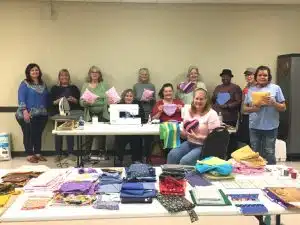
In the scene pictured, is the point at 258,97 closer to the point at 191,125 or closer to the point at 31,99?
the point at 191,125

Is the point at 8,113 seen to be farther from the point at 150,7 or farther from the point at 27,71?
the point at 150,7

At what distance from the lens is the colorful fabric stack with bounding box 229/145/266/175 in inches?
104

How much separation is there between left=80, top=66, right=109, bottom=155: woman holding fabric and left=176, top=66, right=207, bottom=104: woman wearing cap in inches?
49.7

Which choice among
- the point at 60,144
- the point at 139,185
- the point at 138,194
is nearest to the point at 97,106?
the point at 60,144

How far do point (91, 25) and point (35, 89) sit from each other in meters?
1.50

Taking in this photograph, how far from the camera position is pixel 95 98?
5.30 m

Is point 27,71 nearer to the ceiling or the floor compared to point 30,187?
nearer to the ceiling

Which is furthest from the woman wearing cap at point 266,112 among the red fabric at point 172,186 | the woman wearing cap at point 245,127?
the red fabric at point 172,186

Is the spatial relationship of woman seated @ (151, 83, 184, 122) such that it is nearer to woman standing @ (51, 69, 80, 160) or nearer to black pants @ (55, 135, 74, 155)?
woman standing @ (51, 69, 80, 160)

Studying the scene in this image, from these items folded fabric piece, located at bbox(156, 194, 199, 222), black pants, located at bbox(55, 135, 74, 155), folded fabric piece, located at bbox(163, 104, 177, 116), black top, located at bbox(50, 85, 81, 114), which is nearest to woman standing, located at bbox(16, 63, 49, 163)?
black top, located at bbox(50, 85, 81, 114)

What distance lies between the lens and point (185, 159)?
11.5ft

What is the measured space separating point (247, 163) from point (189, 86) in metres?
3.12

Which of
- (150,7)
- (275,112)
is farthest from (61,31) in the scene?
(275,112)

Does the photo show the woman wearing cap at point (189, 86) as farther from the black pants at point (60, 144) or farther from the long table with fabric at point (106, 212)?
the long table with fabric at point (106, 212)
